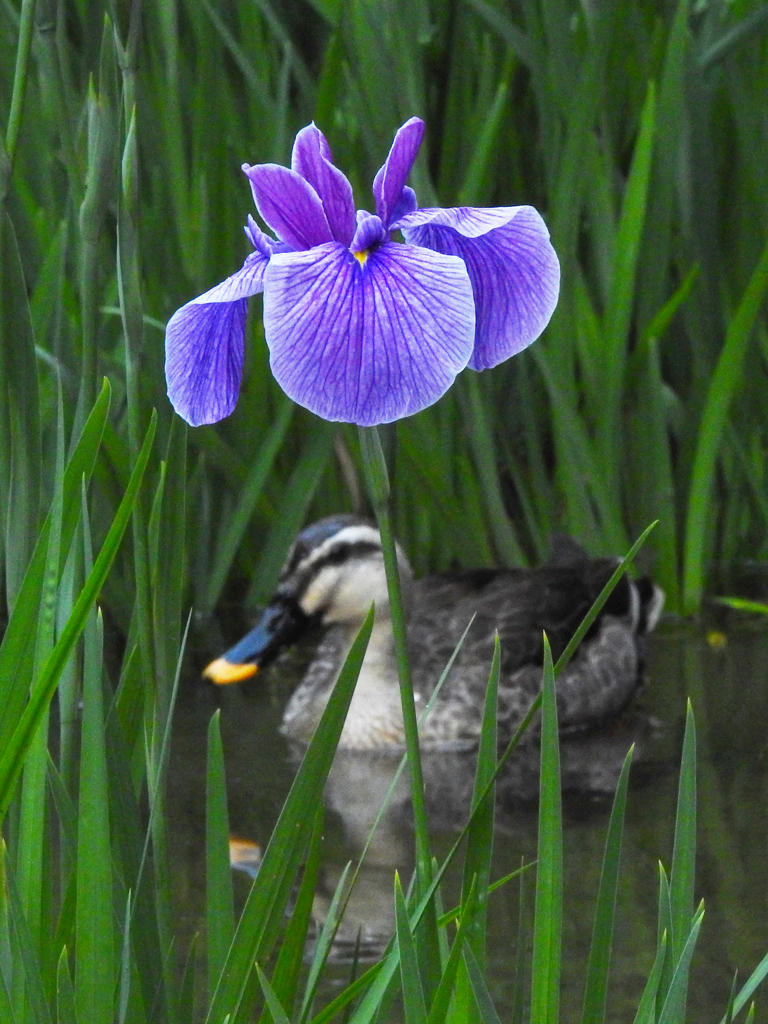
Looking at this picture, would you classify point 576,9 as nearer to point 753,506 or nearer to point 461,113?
point 461,113

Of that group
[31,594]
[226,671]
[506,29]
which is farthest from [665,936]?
[506,29]

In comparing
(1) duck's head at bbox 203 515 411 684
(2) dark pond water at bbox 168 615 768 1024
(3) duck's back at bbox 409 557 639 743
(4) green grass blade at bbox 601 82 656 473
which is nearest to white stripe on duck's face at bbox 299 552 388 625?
(1) duck's head at bbox 203 515 411 684

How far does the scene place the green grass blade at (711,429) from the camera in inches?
128

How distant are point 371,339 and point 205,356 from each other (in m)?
0.20

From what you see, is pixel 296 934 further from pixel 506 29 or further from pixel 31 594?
pixel 506 29

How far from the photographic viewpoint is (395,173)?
1.00 meters

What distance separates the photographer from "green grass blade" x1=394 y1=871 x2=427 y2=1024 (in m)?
0.86

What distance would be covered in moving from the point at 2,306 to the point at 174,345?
0.48 feet

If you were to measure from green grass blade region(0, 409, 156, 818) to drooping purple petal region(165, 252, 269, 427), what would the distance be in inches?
2.4

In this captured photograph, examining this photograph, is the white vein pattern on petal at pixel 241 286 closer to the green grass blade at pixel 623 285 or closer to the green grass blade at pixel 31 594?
the green grass blade at pixel 31 594

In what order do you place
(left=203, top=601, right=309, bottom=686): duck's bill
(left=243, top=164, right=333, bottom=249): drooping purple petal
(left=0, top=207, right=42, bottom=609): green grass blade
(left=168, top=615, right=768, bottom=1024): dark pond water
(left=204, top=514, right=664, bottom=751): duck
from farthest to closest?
1. (left=204, top=514, right=664, bottom=751): duck
2. (left=203, top=601, right=309, bottom=686): duck's bill
3. (left=168, top=615, right=768, bottom=1024): dark pond water
4. (left=0, top=207, right=42, bottom=609): green grass blade
5. (left=243, top=164, right=333, bottom=249): drooping purple petal

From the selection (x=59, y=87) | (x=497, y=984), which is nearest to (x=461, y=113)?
(x=497, y=984)

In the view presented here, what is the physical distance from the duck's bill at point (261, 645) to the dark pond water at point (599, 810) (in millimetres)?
98

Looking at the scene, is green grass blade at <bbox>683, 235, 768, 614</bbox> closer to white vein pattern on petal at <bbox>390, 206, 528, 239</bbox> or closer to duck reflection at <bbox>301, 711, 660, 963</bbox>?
duck reflection at <bbox>301, 711, 660, 963</bbox>
